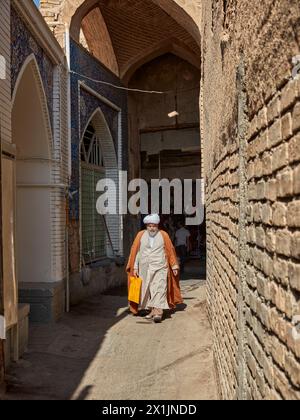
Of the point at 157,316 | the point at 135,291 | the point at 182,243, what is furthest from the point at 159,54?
the point at 157,316

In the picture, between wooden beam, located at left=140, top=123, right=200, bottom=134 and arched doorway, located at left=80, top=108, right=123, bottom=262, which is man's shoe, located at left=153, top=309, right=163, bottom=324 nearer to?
arched doorway, located at left=80, top=108, right=123, bottom=262

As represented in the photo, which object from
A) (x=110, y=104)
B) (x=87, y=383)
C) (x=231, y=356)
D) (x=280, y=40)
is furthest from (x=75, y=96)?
(x=280, y=40)

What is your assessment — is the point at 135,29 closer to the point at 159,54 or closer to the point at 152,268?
the point at 159,54

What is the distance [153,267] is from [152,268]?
0.07 feet

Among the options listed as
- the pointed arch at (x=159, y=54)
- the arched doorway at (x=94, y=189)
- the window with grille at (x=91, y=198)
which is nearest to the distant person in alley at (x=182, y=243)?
the arched doorway at (x=94, y=189)

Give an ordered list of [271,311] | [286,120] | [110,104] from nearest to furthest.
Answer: [286,120] → [271,311] → [110,104]

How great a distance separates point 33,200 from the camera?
288 inches

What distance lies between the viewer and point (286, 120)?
1742 mm

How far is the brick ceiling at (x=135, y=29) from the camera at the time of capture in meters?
11.0

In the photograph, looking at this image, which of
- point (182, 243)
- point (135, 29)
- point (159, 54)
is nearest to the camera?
point (135, 29)

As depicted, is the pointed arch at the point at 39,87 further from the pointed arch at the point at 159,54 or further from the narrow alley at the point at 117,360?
the pointed arch at the point at 159,54

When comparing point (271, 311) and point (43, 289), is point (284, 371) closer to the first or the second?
point (271, 311)
